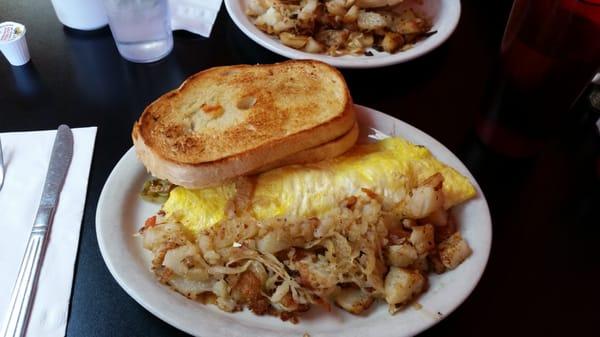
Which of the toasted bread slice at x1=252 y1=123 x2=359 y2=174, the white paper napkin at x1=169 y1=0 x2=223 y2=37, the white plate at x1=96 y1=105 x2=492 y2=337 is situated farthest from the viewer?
the white paper napkin at x1=169 y1=0 x2=223 y2=37

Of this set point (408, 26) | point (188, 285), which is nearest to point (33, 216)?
point (188, 285)

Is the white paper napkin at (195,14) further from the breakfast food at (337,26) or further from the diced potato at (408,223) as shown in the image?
the diced potato at (408,223)

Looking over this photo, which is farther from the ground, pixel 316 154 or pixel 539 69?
pixel 539 69

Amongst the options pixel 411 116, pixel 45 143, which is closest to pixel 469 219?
pixel 411 116

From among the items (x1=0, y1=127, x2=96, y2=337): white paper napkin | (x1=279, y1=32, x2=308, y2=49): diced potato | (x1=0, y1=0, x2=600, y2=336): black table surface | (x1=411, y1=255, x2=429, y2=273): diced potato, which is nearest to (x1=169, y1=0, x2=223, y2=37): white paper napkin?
(x1=0, y1=0, x2=600, y2=336): black table surface

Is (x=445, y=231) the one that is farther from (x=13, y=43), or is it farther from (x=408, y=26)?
(x=13, y=43)

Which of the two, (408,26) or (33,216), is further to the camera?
(408,26)

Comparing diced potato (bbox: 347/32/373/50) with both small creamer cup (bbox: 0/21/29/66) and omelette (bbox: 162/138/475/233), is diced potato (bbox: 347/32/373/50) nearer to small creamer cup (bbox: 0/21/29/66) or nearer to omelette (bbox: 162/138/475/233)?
omelette (bbox: 162/138/475/233)
